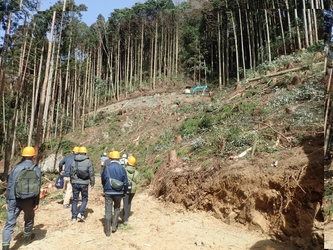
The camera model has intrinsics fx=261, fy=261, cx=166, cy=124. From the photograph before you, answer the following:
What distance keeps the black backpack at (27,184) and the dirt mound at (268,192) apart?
124 inches

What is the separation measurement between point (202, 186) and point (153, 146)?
3.96 m

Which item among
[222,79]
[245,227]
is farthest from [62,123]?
[222,79]

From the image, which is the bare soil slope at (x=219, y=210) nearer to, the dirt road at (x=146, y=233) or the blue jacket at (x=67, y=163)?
the dirt road at (x=146, y=233)

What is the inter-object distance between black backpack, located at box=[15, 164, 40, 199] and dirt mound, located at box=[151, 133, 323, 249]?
315 centimetres

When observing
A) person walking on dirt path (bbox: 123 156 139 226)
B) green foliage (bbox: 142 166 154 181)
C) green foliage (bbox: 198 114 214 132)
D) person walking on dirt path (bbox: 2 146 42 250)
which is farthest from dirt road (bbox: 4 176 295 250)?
green foliage (bbox: 198 114 214 132)

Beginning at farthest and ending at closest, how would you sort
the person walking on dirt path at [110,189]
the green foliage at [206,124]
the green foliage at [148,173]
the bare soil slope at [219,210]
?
1. the green foliage at [206,124]
2. the green foliage at [148,173]
3. the person walking on dirt path at [110,189]
4. the bare soil slope at [219,210]

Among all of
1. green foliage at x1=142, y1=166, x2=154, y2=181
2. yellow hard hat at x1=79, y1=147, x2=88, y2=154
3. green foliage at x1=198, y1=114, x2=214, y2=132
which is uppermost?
green foliage at x1=198, y1=114, x2=214, y2=132

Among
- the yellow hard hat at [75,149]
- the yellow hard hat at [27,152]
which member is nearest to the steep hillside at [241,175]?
the yellow hard hat at [75,149]

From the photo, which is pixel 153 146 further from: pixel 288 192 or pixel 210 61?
pixel 288 192

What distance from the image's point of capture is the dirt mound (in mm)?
3527

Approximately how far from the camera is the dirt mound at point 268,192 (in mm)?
3527

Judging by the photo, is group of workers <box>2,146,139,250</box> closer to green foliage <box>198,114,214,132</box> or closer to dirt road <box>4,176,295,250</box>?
dirt road <box>4,176,295,250</box>

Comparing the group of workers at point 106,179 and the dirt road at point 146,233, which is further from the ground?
the group of workers at point 106,179

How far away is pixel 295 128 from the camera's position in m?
4.56
